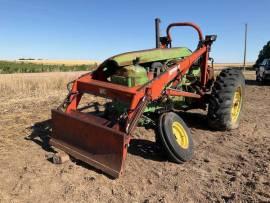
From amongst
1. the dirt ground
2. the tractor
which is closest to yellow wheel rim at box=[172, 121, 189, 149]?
the tractor

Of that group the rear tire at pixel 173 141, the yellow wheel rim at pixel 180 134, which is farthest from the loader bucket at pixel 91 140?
the yellow wheel rim at pixel 180 134

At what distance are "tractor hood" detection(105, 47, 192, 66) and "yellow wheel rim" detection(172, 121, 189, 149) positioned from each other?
4.05ft

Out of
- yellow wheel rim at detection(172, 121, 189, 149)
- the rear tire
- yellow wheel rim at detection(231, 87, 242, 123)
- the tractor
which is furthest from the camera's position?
yellow wheel rim at detection(231, 87, 242, 123)

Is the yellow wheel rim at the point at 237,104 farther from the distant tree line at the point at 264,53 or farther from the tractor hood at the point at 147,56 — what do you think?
the distant tree line at the point at 264,53

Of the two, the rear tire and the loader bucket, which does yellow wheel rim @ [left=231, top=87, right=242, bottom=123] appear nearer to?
the rear tire

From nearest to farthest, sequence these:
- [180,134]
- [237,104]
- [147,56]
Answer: [180,134] → [147,56] → [237,104]

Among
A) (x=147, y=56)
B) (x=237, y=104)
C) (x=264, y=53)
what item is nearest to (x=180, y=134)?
(x=147, y=56)

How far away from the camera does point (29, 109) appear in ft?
27.9

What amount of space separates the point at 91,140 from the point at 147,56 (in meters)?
1.81

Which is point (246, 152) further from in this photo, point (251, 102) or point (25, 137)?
point (251, 102)

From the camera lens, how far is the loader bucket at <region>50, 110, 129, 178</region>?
4094 mm

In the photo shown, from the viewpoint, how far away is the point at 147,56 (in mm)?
5562

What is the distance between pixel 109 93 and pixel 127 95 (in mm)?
367

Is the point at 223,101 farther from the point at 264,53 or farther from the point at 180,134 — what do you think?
the point at 264,53
